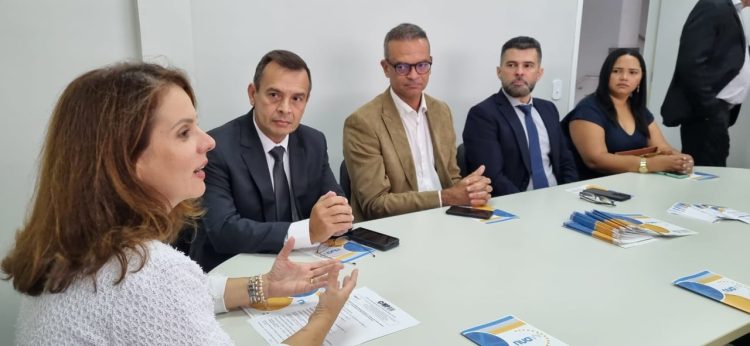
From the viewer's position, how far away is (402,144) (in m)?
2.49

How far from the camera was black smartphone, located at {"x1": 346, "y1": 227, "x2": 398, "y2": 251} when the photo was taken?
5.16 ft

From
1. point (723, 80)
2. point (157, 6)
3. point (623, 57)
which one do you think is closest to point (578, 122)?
point (623, 57)

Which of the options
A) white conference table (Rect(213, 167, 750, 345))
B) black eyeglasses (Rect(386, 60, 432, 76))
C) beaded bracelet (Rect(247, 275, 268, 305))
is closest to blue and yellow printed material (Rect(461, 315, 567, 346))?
white conference table (Rect(213, 167, 750, 345))

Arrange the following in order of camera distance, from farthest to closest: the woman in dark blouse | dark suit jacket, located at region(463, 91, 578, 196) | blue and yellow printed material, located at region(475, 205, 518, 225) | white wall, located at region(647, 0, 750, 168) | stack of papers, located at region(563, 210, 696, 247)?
white wall, located at region(647, 0, 750, 168), the woman in dark blouse, dark suit jacket, located at region(463, 91, 578, 196), blue and yellow printed material, located at region(475, 205, 518, 225), stack of papers, located at region(563, 210, 696, 247)

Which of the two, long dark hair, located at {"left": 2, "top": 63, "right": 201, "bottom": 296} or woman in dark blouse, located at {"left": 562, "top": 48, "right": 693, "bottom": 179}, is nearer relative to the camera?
long dark hair, located at {"left": 2, "top": 63, "right": 201, "bottom": 296}

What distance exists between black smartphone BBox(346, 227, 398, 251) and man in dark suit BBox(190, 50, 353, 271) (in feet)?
0.66

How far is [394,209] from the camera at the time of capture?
7.48ft

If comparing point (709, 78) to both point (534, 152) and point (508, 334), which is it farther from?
point (508, 334)

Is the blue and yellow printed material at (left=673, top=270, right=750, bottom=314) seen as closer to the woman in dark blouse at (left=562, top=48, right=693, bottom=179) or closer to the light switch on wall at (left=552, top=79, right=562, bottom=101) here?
the woman in dark blouse at (left=562, top=48, right=693, bottom=179)

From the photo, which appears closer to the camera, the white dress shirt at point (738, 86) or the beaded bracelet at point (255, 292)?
the beaded bracelet at point (255, 292)

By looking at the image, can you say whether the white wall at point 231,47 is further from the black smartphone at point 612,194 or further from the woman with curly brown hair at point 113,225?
the black smartphone at point 612,194

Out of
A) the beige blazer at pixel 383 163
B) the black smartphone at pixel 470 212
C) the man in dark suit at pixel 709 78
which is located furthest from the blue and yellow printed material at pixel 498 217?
the man in dark suit at pixel 709 78

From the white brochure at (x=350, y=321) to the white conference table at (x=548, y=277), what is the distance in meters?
0.02

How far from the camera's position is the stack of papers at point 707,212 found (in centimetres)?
192
